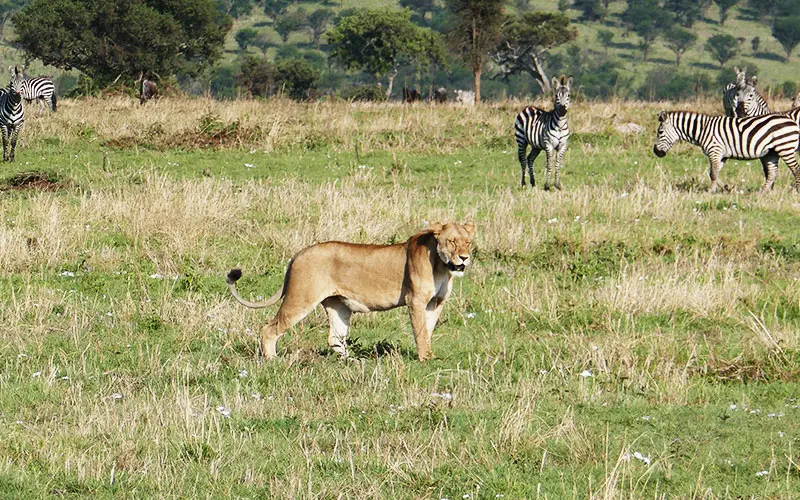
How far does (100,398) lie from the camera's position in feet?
24.5

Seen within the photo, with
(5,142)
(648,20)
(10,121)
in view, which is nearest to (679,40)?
(648,20)

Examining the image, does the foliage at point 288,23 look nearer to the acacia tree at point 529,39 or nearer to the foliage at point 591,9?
the foliage at point 591,9

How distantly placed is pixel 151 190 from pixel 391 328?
243 inches

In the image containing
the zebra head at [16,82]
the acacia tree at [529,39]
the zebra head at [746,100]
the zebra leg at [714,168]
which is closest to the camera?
the zebra leg at [714,168]

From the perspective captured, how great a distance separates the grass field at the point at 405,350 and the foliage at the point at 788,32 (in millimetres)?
90045

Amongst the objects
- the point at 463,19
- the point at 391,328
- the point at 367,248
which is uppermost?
the point at 463,19

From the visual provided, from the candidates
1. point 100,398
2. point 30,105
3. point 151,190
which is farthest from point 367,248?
point 30,105

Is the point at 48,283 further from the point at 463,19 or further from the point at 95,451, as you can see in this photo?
the point at 463,19

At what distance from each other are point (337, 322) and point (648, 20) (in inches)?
4300

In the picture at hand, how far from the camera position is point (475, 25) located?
38.9 meters

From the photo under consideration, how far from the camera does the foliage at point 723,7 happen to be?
115875mm

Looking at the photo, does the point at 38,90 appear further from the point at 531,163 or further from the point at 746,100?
the point at 746,100

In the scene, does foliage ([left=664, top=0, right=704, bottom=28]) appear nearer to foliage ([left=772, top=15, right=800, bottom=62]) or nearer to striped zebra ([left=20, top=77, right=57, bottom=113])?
foliage ([left=772, top=15, right=800, bottom=62])

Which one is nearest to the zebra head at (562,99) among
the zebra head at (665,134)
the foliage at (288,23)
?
the zebra head at (665,134)
